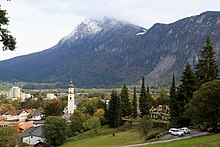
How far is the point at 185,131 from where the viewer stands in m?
39.0

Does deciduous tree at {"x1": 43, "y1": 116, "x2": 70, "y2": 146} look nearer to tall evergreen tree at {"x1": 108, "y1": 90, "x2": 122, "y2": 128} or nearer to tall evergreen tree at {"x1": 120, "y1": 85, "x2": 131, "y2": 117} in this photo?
tall evergreen tree at {"x1": 108, "y1": 90, "x2": 122, "y2": 128}

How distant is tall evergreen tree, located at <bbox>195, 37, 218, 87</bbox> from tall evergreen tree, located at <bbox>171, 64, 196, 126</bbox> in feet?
3.61

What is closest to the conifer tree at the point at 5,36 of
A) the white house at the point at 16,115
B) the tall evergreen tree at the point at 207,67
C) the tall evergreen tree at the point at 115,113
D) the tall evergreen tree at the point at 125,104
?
the tall evergreen tree at the point at 207,67

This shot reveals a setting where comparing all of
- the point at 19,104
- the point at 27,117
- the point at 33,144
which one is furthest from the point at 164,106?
the point at 19,104

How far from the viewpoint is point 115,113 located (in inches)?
2768

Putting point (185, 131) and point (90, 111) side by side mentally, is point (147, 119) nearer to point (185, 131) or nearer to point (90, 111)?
point (185, 131)

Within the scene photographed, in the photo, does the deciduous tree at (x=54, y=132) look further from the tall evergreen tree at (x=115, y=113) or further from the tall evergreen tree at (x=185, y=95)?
the tall evergreen tree at (x=185, y=95)

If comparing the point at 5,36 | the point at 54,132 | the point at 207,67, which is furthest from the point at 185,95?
the point at 5,36

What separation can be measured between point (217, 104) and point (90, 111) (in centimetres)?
6348

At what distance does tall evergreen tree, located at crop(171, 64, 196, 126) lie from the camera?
4744 centimetres

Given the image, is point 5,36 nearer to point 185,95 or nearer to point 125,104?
point 185,95

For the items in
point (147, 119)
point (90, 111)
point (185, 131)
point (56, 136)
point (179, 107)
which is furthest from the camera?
point (90, 111)

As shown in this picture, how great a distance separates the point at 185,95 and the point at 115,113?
25.0m

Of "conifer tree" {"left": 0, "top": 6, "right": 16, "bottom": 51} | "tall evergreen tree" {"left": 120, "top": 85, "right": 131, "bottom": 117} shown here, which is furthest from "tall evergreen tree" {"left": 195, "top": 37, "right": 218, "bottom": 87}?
"conifer tree" {"left": 0, "top": 6, "right": 16, "bottom": 51}
